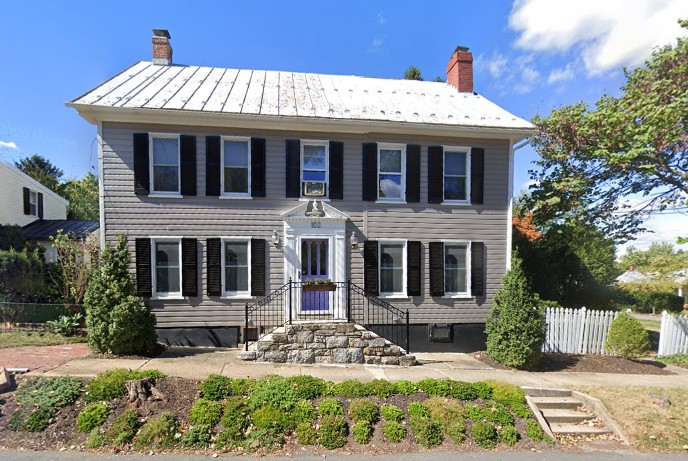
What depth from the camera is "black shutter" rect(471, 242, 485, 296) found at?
1023cm

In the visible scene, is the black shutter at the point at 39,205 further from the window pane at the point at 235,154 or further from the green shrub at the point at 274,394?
the green shrub at the point at 274,394

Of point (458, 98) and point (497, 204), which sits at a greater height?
point (458, 98)

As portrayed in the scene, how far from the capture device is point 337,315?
9.51 m

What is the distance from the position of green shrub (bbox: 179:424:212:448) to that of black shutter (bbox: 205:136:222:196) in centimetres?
611

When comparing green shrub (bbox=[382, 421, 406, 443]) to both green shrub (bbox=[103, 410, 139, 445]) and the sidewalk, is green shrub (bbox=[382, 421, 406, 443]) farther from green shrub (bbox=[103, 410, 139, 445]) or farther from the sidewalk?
green shrub (bbox=[103, 410, 139, 445])

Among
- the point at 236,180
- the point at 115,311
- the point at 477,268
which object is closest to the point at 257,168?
the point at 236,180

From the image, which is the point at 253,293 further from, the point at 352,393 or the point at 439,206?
the point at 439,206

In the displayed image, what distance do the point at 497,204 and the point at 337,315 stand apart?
6.05m

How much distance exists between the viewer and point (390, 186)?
1017 centimetres

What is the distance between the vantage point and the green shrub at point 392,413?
5.51 meters

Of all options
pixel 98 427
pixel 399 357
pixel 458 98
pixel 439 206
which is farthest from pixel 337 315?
pixel 458 98

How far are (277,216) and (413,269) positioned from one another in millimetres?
4362

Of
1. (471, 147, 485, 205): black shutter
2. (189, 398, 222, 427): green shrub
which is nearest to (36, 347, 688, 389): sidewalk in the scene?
(189, 398, 222, 427): green shrub

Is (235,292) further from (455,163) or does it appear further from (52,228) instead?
(52,228)
